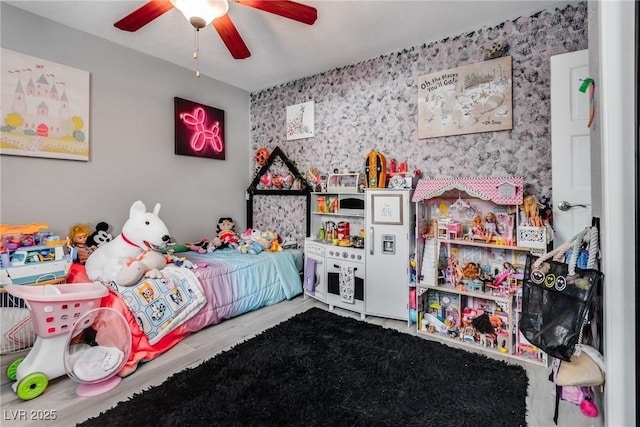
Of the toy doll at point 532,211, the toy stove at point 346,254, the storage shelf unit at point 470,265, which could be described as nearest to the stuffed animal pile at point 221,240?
the toy stove at point 346,254

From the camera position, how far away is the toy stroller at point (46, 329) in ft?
5.80

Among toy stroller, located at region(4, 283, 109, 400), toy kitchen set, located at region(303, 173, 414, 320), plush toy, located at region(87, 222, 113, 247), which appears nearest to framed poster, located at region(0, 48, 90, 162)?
plush toy, located at region(87, 222, 113, 247)

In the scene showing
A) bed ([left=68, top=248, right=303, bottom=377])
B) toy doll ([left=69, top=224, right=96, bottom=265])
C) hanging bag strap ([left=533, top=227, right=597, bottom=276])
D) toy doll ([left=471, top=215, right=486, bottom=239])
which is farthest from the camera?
toy doll ([left=69, top=224, right=96, bottom=265])

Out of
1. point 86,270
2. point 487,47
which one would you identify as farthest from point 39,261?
point 487,47

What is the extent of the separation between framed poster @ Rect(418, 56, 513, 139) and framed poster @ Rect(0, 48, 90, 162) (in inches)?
124

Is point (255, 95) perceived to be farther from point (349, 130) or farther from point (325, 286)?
point (325, 286)

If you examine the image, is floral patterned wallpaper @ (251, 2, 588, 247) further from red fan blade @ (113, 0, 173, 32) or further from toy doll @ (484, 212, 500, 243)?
red fan blade @ (113, 0, 173, 32)

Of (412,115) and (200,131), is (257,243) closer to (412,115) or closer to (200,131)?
(200,131)

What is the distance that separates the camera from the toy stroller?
5.80 ft

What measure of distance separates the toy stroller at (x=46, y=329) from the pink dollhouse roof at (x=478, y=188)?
8.37ft

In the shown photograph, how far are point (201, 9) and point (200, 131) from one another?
7.24ft

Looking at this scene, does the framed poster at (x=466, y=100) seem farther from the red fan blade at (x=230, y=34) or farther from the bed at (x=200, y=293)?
the bed at (x=200, y=293)

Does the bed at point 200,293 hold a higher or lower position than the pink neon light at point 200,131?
lower

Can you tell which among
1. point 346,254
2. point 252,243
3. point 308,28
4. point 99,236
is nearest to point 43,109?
point 99,236
